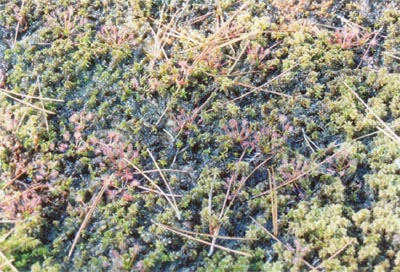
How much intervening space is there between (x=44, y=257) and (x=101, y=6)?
5.44 feet

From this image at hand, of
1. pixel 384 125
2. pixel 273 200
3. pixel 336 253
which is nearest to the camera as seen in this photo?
pixel 336 253

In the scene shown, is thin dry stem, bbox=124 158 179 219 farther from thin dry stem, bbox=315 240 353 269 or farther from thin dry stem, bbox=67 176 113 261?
thin dry stem, bbox=315 240 353 269

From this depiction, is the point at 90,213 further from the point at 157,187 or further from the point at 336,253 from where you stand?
the point at 336,253

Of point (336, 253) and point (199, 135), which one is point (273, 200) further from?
point (199, 135)

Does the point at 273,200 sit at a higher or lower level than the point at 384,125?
lower

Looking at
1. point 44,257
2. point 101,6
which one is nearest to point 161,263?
point 44,257

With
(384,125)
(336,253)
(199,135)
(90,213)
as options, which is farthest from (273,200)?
(90,213)

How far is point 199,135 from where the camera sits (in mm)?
2518

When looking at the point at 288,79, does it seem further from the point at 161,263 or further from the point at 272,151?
the point at 161,263

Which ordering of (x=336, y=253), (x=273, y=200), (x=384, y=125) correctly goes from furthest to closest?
(x=384, y=125)
(x=273, y=200)
(x=336, y=253)

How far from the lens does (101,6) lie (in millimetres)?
3092

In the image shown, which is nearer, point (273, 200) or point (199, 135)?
point (273, 200)

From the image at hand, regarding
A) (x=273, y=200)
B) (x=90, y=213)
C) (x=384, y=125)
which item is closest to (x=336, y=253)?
(x=273, y=200)

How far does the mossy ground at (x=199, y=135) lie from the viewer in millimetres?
2176
